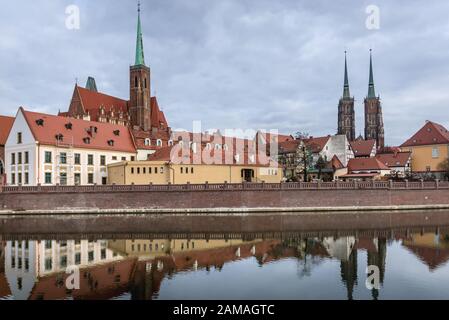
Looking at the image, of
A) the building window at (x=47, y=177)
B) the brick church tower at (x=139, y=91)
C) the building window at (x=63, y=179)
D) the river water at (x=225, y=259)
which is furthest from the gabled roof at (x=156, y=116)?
the river water at (x=225, y=259)

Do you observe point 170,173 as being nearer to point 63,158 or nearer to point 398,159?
point 63,158

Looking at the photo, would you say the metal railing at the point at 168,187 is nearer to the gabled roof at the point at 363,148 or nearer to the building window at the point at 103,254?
the building window at the point at 103,254

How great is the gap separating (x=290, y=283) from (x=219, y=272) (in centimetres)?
426

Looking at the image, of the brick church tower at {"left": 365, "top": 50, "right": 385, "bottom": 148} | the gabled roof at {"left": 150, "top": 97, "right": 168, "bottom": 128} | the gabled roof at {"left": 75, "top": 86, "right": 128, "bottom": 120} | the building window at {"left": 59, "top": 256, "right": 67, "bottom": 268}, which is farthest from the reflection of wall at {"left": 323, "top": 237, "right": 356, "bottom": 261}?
the brick church tower at {"left": 365, "top": 50, "right": 385, "bottom": 148}

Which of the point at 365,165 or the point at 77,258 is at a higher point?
the point at 365,165

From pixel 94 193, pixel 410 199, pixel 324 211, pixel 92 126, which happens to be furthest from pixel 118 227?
pixel 410 199

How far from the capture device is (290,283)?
800 inches

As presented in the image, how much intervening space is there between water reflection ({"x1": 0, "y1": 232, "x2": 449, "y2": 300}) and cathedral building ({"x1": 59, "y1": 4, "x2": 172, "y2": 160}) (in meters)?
44.7

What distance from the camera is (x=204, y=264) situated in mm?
24688

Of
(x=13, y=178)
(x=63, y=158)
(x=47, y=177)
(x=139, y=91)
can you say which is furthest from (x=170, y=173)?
(x=139, y=91)

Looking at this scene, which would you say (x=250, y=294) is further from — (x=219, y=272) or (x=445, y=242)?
(x=445, y=242)

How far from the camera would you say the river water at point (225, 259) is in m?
19.0

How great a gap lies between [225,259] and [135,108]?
213 ft

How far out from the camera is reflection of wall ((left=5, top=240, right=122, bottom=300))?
2105 cm
